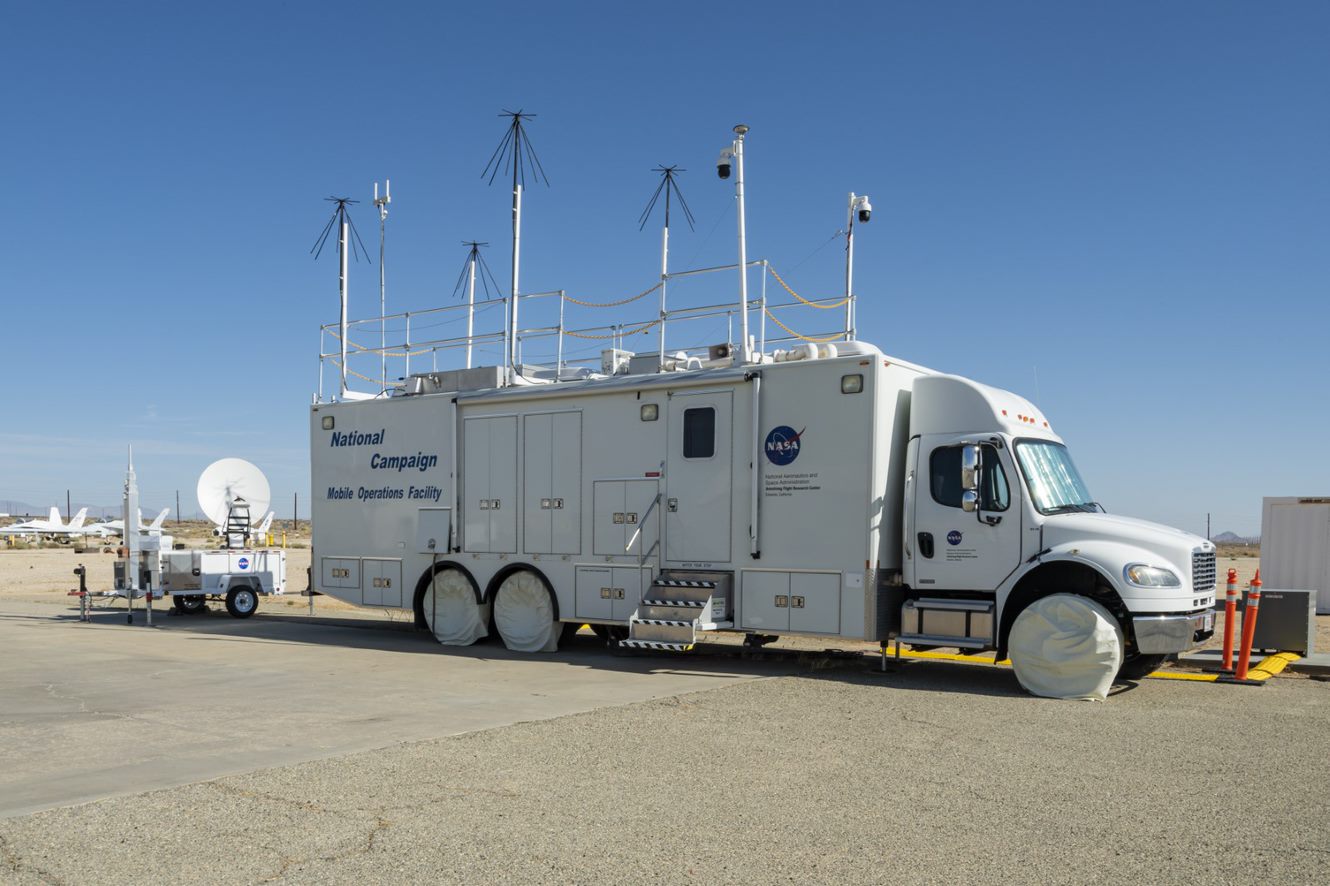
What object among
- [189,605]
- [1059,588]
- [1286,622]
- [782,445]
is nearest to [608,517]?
[782,445]

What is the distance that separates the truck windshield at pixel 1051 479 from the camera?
37.8ft

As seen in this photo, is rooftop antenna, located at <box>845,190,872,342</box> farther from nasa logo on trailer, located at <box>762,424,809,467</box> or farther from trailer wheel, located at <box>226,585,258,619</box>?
trailer wheel, located at <box>226,585,258,619</box>

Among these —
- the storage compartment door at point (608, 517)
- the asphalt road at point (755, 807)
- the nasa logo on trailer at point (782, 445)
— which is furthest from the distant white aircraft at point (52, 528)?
the asphalt road at point (755, 807)

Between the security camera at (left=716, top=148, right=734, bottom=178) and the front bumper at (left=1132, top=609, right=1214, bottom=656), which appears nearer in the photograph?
the front bumper at (left=1132, top=609, right=1214, bottom=656)

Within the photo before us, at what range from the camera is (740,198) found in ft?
44.8

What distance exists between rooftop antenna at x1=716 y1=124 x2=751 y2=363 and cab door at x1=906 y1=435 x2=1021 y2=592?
2.49m

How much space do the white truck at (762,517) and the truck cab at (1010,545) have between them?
22mm

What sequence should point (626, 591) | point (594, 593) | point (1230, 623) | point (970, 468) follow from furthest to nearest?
point (594, 593) → point (626, 591) → point (1230, 623) → point (970, 468)

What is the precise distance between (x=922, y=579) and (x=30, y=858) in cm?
871

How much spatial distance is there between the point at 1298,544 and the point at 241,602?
21794mm

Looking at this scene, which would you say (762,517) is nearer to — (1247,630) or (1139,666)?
(1139,666)

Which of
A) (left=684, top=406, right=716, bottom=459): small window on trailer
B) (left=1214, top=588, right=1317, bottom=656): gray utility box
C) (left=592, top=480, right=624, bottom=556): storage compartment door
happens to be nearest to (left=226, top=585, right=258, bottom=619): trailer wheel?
(left=592, top=480, right=624, bottom=556): storage compartment door

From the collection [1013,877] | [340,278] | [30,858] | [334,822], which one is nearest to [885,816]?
[1013,877]

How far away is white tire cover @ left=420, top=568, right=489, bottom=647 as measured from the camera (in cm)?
1531
